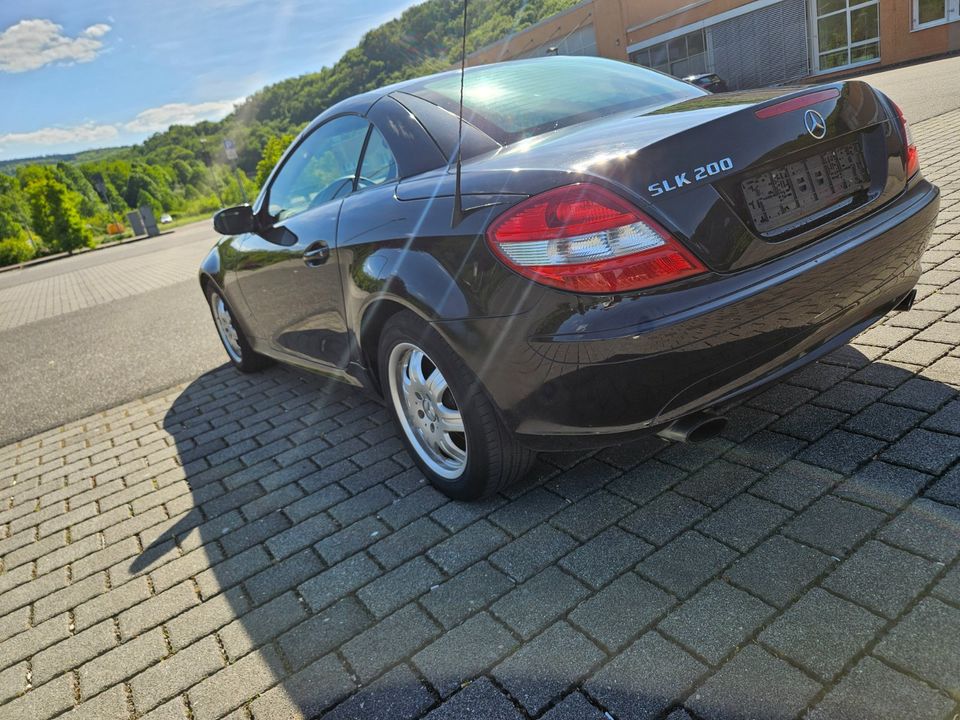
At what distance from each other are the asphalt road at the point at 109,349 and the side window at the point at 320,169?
2342mm

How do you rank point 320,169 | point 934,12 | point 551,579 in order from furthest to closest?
point 934,12 < point 320,169 < point 551,579

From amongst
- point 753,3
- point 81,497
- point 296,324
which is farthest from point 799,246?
point 753,3

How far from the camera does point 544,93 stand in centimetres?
323

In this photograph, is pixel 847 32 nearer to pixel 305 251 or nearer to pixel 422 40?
pixel 422 40

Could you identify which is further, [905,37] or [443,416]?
[905,37]

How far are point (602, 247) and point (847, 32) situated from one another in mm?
28605

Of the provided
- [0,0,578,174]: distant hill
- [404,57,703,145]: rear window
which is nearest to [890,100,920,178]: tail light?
[404,57,703,145]: rear window

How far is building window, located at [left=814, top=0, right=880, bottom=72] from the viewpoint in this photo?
981 inches

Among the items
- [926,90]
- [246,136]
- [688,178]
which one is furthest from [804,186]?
[246,136]

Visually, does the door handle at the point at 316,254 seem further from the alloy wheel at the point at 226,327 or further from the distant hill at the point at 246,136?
the alloy wheel at the point at 226,327

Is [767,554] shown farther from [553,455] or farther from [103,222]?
[103,222]

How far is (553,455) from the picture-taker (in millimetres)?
3213

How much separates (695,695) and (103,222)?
78.5m

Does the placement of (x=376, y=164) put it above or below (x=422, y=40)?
below
